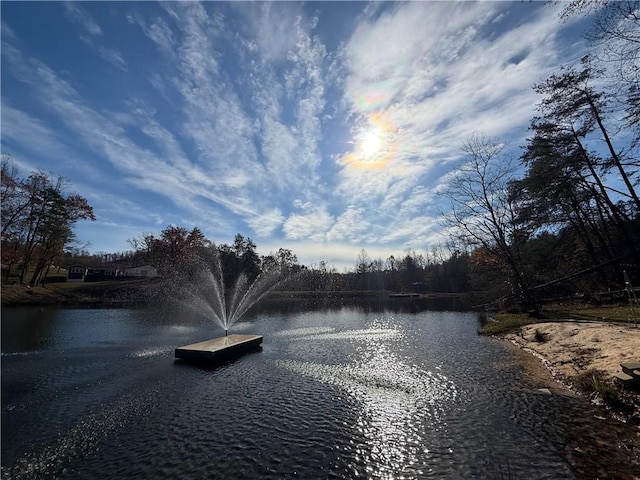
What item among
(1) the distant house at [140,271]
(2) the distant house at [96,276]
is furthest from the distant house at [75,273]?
(1) the distant house at [140,271]

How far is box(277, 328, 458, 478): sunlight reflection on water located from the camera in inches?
266

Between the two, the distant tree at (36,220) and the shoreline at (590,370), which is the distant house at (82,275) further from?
the shoreline at (590,370)

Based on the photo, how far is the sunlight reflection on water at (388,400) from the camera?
6.76 m

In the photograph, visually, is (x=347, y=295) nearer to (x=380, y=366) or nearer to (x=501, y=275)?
(x=501, y=275)

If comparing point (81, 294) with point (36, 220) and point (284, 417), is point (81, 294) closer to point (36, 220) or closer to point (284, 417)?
point (36, 220)

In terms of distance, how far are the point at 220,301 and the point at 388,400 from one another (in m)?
32.2

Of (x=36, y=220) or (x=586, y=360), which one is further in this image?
(x=36, y=220)

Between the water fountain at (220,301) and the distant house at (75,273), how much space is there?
2773cm

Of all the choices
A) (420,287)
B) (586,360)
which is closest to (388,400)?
(586,360)

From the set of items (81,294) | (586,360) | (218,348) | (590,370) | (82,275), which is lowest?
(590,370)

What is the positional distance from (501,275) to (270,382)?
103ft

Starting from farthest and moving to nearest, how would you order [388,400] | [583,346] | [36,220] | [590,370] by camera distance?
1. [36,220]
2. [583,346]
3. [590,370]
4. [388,400]

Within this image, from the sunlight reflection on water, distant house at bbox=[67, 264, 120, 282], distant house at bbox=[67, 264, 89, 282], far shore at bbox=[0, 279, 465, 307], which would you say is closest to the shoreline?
the sunlight reflection on water

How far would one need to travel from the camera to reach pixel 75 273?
64.4 meters
